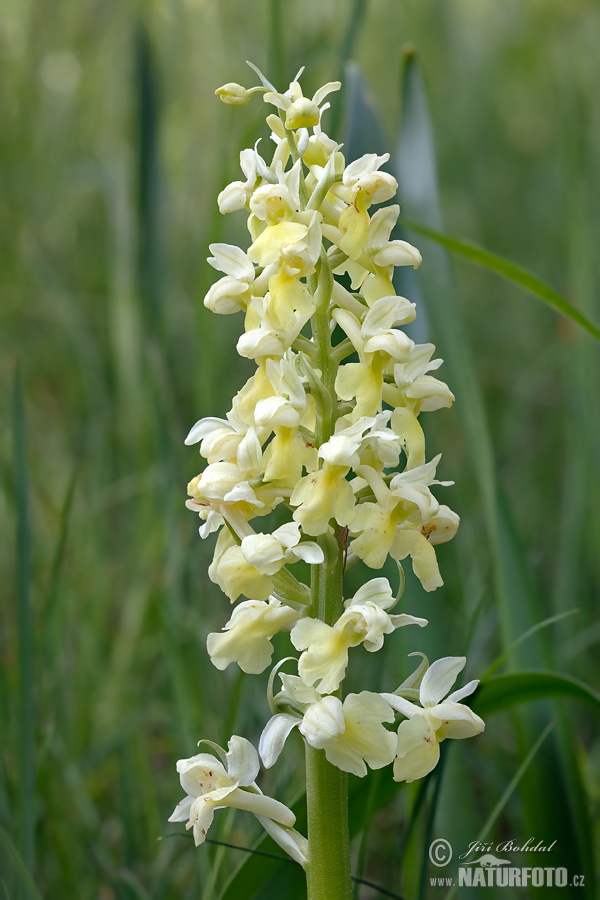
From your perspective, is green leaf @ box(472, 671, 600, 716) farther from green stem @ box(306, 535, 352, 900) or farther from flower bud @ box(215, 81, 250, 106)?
flower bud @ box(215, 81, 250, 106)

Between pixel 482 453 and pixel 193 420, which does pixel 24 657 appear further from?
pixel 193 420

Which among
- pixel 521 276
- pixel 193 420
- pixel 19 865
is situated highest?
pixel 193 420

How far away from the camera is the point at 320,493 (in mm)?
754

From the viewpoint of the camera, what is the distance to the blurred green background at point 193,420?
44.1 inches

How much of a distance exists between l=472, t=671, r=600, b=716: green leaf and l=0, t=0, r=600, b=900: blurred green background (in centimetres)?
8

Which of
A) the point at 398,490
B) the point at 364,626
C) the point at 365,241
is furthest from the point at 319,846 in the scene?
the point at 365,241

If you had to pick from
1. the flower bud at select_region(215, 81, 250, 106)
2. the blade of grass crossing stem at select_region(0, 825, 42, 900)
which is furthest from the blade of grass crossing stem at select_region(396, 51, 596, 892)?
the blade of grass crossing stem at select_region(0, 825, 42, 900)

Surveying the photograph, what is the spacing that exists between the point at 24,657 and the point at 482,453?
25.7 inches

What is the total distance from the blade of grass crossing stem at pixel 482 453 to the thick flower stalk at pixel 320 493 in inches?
11.9

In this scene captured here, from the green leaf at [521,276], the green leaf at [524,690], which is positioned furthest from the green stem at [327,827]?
the green leaf at [521,276]

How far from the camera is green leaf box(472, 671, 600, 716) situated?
896mm

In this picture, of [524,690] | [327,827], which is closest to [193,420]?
[524,690]

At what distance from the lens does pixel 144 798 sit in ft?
4.80

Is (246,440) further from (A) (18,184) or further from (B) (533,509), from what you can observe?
(A) (18,184)
